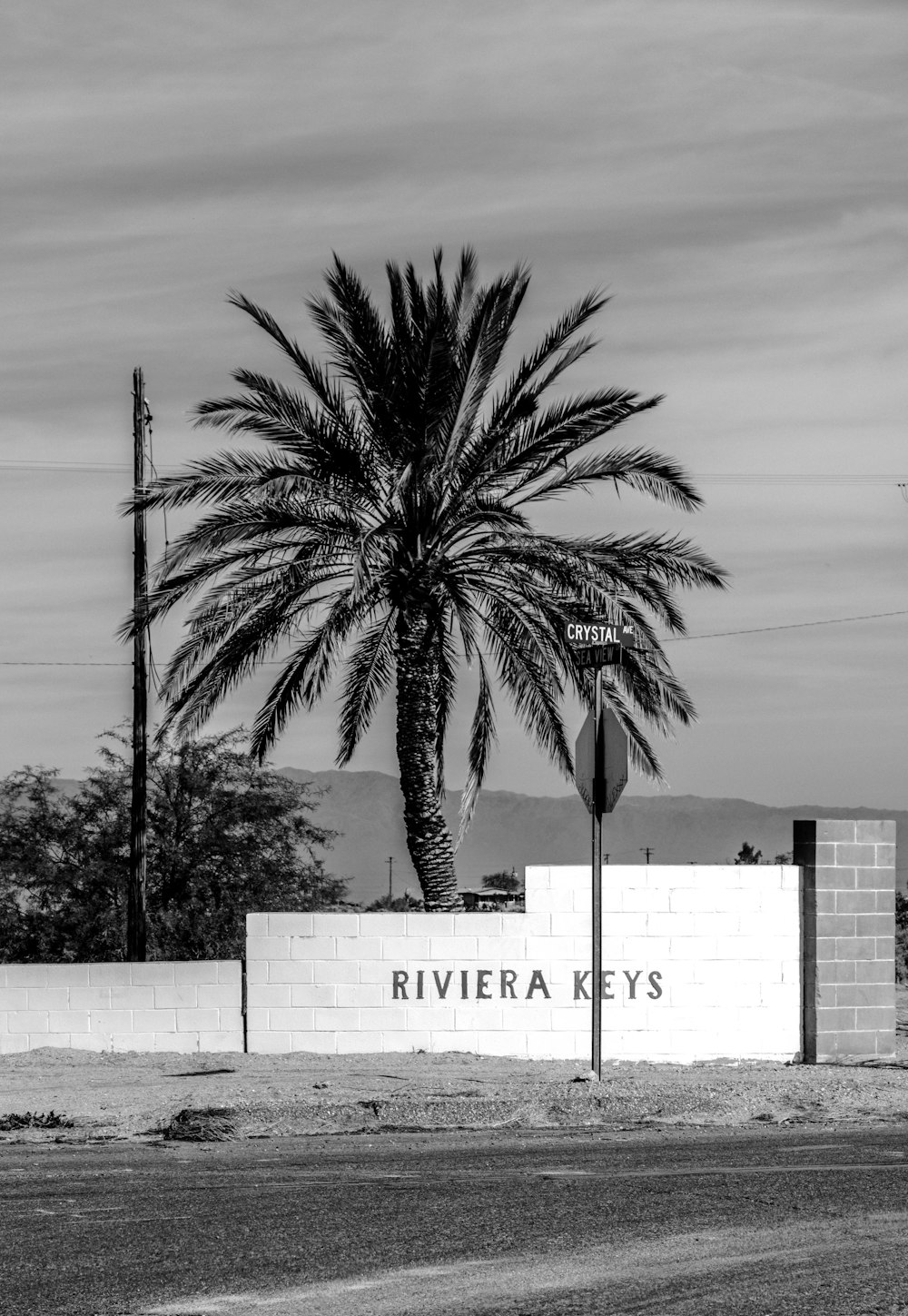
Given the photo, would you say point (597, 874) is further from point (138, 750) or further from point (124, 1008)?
point (138, 750)

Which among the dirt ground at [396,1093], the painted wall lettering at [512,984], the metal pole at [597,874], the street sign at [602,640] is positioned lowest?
the dirt ground at [396,1093]

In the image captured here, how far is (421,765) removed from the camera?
2103cm

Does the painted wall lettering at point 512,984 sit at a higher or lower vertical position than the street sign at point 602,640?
lower

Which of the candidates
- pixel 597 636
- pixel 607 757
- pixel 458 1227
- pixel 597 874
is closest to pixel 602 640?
pixel 597 636

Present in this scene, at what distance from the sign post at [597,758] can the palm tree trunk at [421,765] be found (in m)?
6.54

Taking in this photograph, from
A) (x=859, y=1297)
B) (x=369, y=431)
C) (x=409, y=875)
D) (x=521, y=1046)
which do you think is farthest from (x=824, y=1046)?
(x=409, y=875)

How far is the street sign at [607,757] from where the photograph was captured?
46.5ft

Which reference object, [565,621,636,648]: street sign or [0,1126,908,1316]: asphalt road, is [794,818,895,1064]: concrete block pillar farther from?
[0,1126,908,1316]: asphalt road

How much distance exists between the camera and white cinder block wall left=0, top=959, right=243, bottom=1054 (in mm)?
17078

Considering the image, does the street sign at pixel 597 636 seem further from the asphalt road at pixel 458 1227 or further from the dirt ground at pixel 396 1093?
the asphalt road at pixel 458 1227

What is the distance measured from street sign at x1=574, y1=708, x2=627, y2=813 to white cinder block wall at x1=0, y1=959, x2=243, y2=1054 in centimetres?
507

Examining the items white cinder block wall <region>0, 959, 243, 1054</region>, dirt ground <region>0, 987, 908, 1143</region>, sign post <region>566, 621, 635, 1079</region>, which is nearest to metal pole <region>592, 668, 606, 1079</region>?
sign post <region>566, 621, 635, 1079</region>

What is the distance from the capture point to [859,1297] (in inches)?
267

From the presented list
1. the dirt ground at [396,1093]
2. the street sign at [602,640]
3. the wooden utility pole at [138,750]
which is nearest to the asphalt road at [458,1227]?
the dirt ground at [396,1093]
